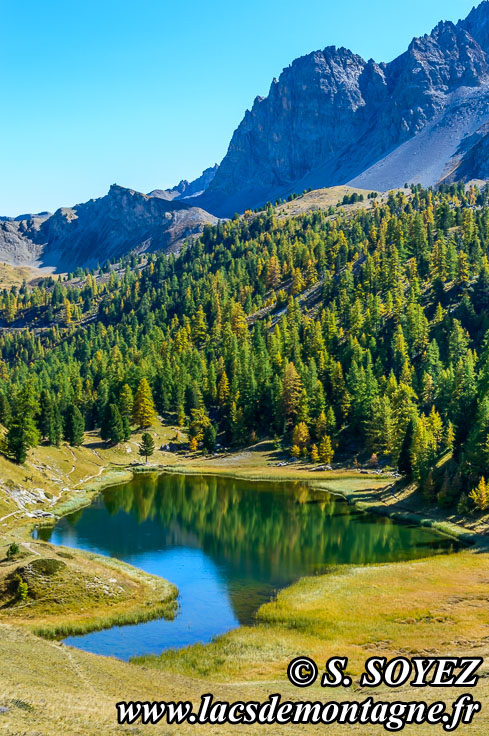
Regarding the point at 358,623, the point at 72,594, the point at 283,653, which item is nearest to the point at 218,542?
the point at 72,594

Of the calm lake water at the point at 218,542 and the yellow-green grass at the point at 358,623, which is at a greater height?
the yellow-green grass at the point at 358,623

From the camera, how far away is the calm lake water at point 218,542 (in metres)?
48.2

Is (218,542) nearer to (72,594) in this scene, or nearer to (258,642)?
(72,594)

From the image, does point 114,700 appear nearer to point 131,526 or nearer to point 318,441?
point 131,526

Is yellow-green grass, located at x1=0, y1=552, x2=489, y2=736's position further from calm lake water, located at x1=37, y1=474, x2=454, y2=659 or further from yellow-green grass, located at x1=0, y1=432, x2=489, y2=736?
calm lake water, located at x1=37, y1=474, x2=454, y2=659

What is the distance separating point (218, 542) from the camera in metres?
77.1

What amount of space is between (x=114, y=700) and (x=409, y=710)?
14390mm

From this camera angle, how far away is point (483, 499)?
8094 cm

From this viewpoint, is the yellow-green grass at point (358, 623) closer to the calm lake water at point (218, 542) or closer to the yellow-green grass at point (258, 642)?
the yellow-green grass at point (258, 642)

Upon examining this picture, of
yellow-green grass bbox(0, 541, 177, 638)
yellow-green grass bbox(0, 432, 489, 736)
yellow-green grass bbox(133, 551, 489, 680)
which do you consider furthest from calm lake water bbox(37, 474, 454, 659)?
yellow-green grass bbox(0, 432, 489, 736)

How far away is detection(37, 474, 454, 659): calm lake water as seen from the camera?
158ft

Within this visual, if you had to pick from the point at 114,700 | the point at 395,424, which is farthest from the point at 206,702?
the point at 395,424

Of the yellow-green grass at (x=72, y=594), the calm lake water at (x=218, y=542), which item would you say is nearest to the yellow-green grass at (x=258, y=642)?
the yellow-green grass at (x=72, y=594)

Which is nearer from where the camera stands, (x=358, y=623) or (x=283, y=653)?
(x=283, y=653)
